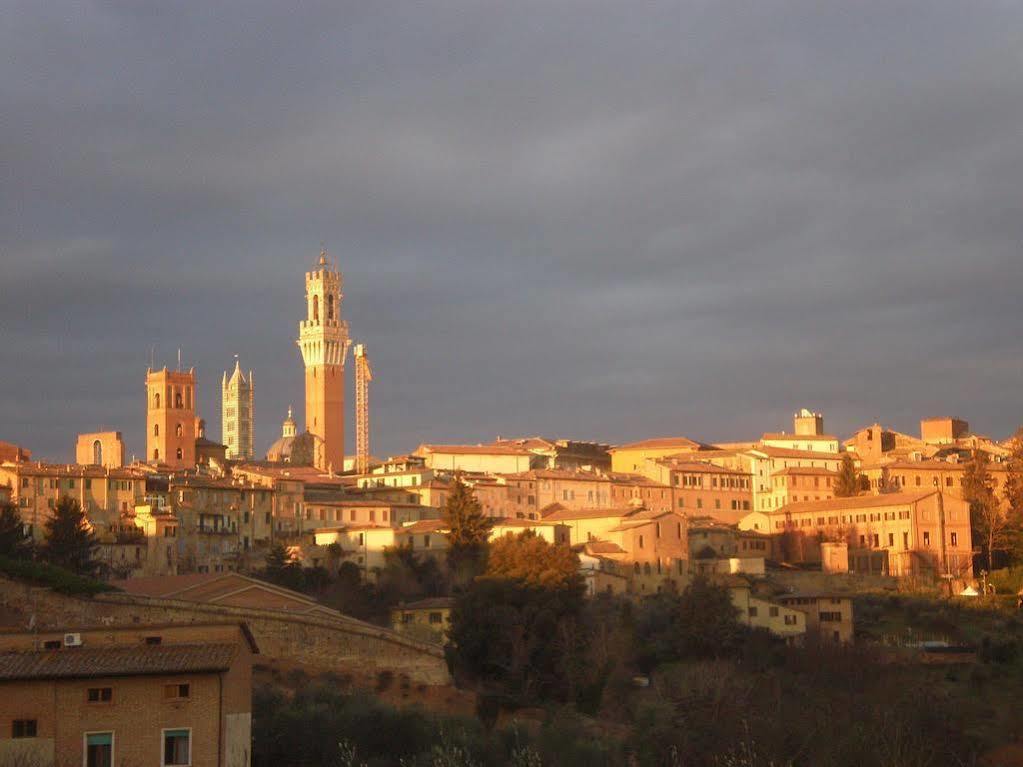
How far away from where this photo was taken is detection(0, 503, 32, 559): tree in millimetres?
57688

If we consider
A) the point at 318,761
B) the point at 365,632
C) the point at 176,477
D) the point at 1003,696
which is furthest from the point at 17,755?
the point at 176,477

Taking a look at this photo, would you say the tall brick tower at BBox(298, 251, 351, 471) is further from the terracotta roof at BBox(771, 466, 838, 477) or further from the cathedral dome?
the terracotta roof at BBox(771, 466, 838, 477)

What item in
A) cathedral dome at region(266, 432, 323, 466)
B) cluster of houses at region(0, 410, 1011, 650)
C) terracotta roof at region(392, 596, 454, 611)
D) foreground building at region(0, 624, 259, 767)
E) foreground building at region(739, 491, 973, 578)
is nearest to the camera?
foreground building at region(0, 624, 259, 767)

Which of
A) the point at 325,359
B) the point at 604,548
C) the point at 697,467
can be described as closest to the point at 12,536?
the point at 604,548

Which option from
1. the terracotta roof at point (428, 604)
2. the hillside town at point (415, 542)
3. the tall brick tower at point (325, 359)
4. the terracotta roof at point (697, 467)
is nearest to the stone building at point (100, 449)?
the hillside town at point (415, 542)

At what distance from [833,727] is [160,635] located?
1154cm

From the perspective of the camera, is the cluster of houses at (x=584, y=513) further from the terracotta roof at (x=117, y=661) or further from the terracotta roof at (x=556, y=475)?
the terracotta roof at (x=117, y=661)

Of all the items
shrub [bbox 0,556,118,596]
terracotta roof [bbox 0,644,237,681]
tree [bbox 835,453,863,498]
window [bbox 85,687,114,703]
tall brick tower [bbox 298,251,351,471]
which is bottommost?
window [bbox 85,687,114,703]

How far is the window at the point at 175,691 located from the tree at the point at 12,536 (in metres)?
29.8

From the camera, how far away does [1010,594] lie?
71062 millimetres

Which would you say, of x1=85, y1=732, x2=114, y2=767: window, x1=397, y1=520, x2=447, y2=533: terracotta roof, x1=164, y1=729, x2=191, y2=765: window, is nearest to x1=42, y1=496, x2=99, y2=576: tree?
x1=397, y1=520, x2=447, y2=533: terracotta roof

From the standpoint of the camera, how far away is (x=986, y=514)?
82500 millimetres

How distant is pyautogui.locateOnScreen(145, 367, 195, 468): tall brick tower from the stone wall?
245ft

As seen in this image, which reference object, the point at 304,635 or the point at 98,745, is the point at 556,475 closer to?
the point at 304,635
